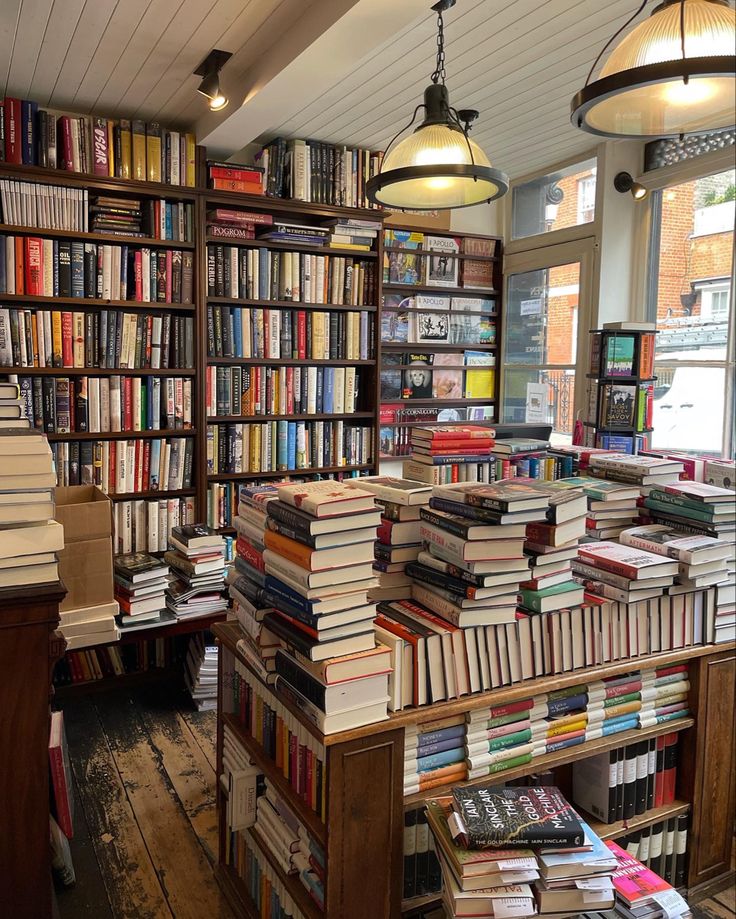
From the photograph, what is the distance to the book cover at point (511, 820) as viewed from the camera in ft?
4.96

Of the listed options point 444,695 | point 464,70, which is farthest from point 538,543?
point 464,70

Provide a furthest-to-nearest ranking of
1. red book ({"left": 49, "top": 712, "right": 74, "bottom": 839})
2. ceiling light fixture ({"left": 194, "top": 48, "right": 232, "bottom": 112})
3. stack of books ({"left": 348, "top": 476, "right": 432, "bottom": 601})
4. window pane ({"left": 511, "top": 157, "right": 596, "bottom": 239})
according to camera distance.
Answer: window pane ({"left": 511, "top": 157, "right": 596, "bottom": 239}) < ceiling light fixture ({"left": 194, "top": 48, "right": 232, "bottom": 112}) < red book ({"left": 49, "top": 712, "right": 74, "bottom": 839}) < stack of books ({"left": 348, "top": 476, "right": 432, "bottom": 601})

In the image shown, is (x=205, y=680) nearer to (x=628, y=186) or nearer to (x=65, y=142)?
(x=65, y=142)

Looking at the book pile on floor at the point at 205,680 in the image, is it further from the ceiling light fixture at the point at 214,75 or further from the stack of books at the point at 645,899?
the ceiling light fixture at the point at 214,75

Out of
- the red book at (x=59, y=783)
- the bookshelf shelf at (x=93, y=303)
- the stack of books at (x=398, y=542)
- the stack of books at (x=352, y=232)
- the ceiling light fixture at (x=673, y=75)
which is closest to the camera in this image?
the ceiling light fixture at (x=673, y=75)

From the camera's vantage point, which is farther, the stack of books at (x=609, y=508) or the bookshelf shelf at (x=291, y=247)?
the bookshelf shelf at (x=291, y=247)

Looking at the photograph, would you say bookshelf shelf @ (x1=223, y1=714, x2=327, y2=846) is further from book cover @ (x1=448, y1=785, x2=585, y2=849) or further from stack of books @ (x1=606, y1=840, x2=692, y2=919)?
stack of books @ (x1=606, y1=840, x2=692, y2=919)

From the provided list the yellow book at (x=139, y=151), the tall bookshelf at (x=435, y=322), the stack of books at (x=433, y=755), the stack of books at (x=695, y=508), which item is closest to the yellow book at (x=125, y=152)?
the yellow book at (x=139, y=151)

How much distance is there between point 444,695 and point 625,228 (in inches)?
134

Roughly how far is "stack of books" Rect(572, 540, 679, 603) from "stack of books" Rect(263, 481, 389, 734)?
71 centimetres

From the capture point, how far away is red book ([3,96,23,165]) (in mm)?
3195

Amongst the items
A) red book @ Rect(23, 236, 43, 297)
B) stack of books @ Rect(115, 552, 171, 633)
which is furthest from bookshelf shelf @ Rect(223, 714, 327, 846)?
red book @ Rect(23, 236, 43, 297)

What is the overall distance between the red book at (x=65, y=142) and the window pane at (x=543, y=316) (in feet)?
9.24

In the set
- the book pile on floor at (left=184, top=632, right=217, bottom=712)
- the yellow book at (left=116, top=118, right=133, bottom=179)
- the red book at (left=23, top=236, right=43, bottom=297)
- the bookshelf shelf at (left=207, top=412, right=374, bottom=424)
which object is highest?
the yellow book at (left=116, top=118, right=133, bottom=179)
